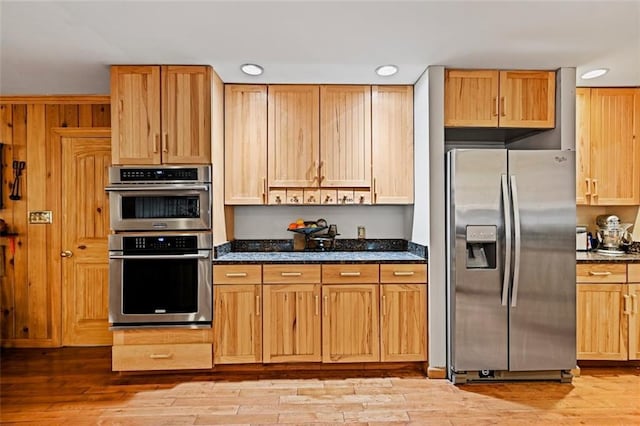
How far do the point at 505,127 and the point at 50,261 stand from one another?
164 inches

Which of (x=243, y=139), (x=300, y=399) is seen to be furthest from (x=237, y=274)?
(x=243, y=139)

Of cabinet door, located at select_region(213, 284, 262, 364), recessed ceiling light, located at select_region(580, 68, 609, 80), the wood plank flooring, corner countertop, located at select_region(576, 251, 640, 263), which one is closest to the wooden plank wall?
the wood plank flooring

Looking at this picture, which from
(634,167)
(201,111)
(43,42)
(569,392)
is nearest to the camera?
(43,42)

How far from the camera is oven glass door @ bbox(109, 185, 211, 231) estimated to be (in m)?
3.10

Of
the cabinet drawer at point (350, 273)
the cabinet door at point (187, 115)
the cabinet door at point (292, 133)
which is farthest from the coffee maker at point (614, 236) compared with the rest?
the cabinet door at point (187, 115)

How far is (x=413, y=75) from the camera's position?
3328mm

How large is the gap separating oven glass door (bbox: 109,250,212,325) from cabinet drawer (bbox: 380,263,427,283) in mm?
1332

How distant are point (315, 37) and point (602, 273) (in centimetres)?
278

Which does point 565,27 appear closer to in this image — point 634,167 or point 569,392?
point 634,167

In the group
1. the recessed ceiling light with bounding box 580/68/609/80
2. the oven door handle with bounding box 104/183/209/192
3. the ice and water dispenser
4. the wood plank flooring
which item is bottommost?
the wood plank flooring

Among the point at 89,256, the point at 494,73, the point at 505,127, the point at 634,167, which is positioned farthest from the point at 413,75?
the point at 89,256

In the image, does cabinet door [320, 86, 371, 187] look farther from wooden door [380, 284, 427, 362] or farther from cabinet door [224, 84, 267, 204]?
wooden door [380, 284, 427, 362]

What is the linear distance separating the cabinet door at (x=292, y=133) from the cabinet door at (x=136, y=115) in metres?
0.89

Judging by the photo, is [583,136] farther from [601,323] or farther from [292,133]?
[292,133]
